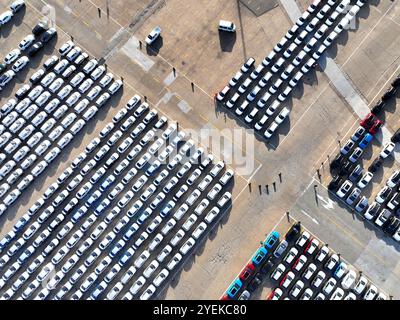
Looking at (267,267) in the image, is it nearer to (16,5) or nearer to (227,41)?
(227,41)

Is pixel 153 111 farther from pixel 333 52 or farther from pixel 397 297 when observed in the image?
pixel 397 297

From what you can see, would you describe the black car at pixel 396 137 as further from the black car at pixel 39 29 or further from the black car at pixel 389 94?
the black car at pixel 39 29

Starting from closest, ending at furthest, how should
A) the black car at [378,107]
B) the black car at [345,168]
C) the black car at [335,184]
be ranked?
1. the black car at [335,184]
2. the black car at [345,168]
3. the black car at [378,107]

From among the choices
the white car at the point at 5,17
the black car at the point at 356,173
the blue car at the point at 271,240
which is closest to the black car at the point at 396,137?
the black car at the point at 356,173

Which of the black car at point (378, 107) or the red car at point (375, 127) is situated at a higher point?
the black car at point (378, 107)

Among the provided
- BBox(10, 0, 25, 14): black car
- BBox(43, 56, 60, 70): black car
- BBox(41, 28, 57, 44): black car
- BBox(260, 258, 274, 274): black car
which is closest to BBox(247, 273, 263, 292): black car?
BBox(260, 258, 274, 274): black car
